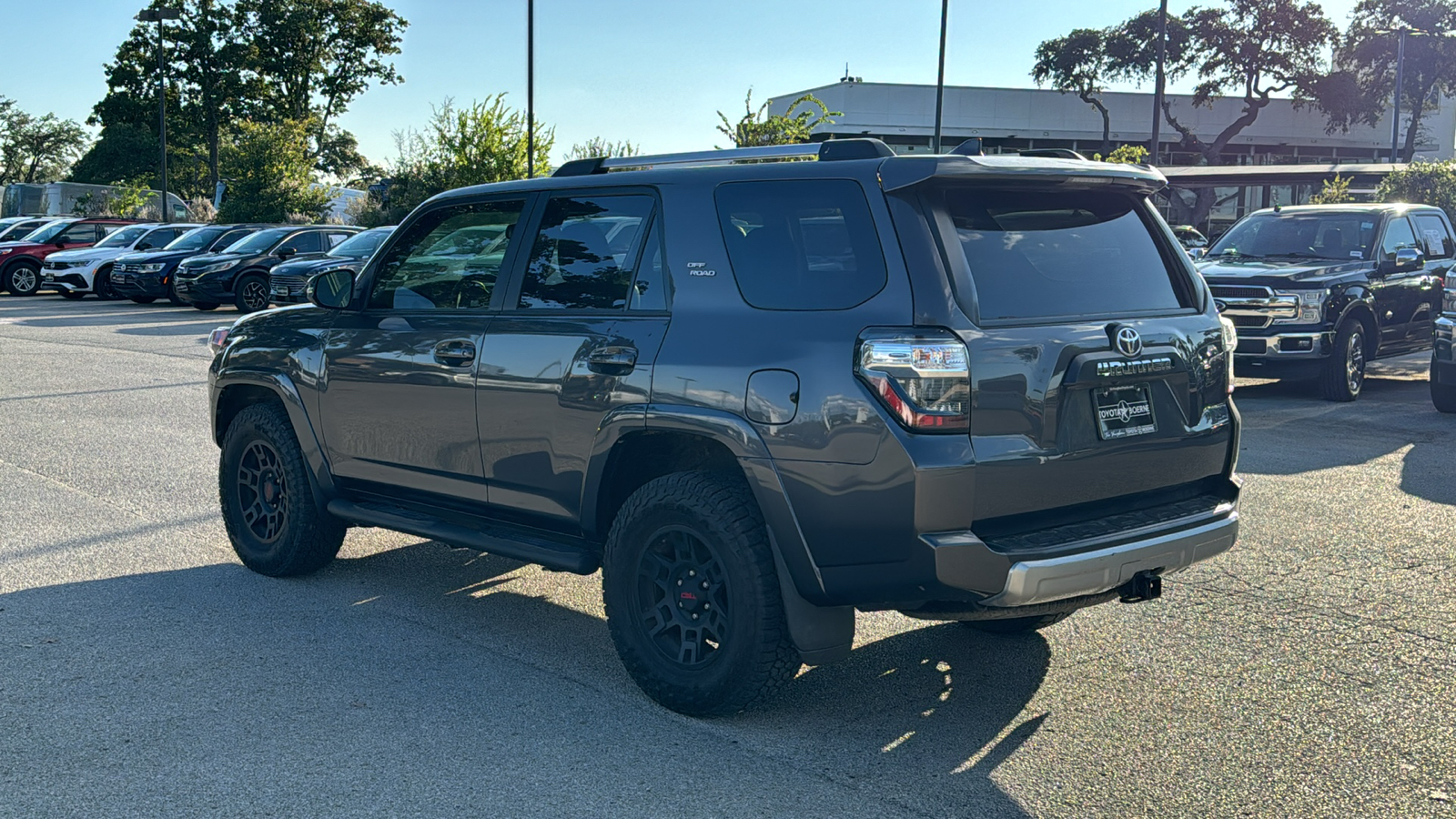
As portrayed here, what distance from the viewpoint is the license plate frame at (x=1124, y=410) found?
4211 mm

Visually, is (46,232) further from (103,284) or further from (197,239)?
(197,239)

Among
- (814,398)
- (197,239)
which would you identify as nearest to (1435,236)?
(814,398)

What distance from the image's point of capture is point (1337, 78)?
198 feet

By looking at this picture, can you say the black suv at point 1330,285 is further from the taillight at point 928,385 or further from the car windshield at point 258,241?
the car windshield at point 258,241

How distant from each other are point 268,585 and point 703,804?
313 cm

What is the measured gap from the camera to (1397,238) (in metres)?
13.6

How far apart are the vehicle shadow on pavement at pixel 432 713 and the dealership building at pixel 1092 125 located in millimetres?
40734

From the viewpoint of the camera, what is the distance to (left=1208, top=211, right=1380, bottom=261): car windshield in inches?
527

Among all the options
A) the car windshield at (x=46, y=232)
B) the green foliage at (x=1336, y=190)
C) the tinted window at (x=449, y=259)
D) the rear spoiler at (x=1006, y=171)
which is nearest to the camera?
the rear spoiler at (x=1006, y=171)

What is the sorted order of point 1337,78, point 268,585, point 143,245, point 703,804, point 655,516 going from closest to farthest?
1. point 703,804
2. point 655,516
3. point 268,585
4. point 143,245
5. point 1337,78

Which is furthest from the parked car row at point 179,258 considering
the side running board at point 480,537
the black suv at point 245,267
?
the side running board at point 480,537

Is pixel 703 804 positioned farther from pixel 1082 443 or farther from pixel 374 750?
pixel 1082 443

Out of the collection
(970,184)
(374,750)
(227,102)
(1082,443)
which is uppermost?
(227,102)

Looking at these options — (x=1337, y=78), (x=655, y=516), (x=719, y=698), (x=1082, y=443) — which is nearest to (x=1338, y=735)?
(x=1082, y=443)
